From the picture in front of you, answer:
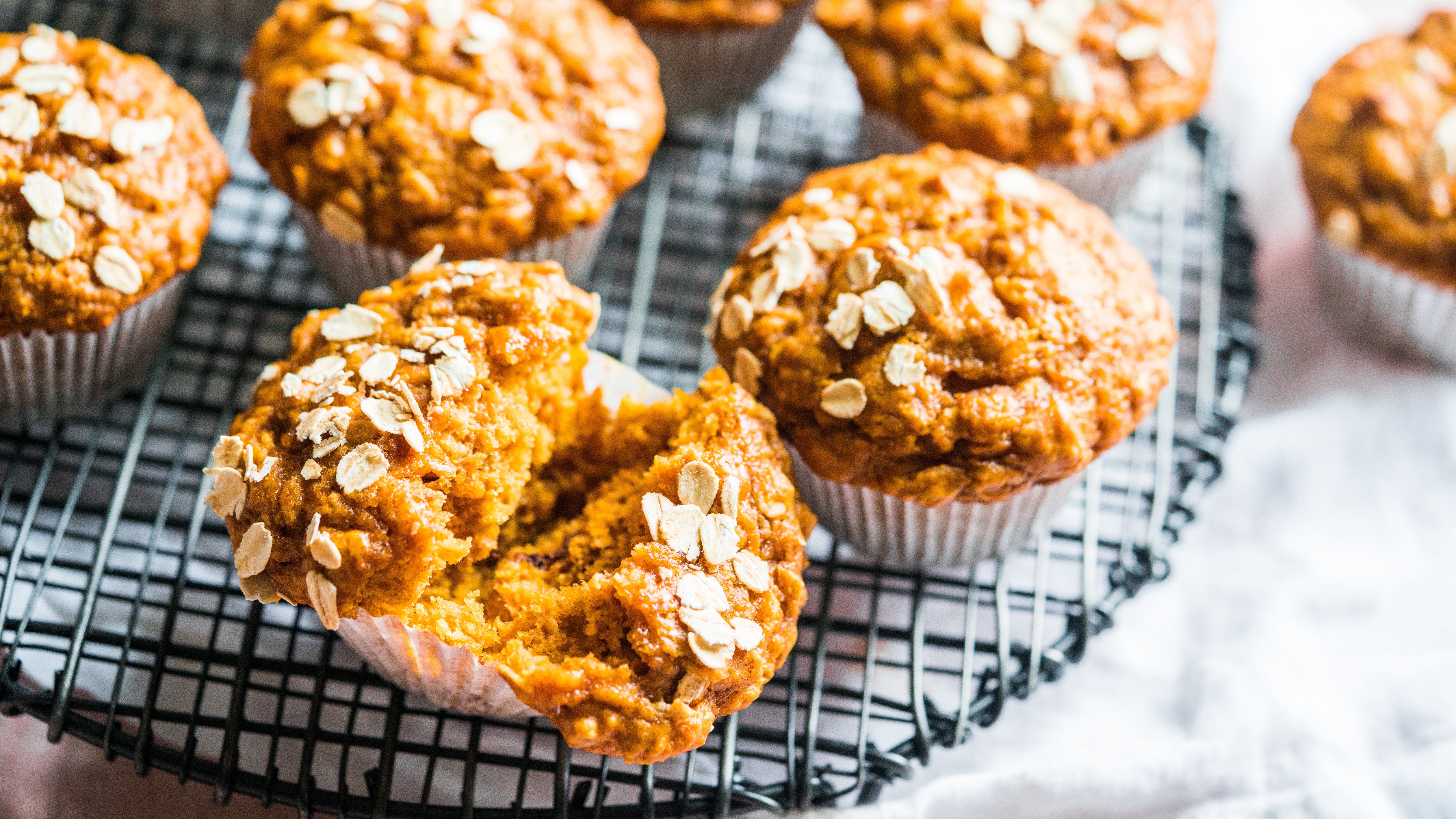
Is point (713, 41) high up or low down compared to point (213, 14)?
up

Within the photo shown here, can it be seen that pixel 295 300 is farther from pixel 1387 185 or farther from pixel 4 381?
pixel 1387 185

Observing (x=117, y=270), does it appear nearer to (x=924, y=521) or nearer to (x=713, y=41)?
(x=713, y=41)

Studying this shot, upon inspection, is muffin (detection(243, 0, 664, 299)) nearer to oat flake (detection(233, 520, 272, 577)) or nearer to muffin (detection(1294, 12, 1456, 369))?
oat flake (detection(233, 520, 272, 577))

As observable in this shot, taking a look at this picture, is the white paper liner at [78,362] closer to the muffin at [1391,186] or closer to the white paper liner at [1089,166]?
the white paper liner at [1089,166]

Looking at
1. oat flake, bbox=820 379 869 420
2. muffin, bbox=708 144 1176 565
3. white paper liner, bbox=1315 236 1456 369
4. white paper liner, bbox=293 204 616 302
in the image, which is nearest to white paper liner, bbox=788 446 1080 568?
muffin, bbox=708 144 1176 565

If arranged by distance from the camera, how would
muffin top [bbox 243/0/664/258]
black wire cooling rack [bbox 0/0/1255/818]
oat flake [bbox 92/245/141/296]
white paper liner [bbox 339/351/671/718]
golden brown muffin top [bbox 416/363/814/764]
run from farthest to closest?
muffin top [bbox 243/0/664/258]
oat flake [bbox 92/245/141/296]
black wire cooling rack [bbox 0/0/1255/818]
white paper liner [bbox 339/351/671/718]
golden brown muffin top [bbox 416/363/814/764]

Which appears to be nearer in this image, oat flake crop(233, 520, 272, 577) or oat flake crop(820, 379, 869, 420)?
oat flake crop(233, 520, 272, 577)

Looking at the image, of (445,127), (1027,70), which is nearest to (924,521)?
(1027,70)
